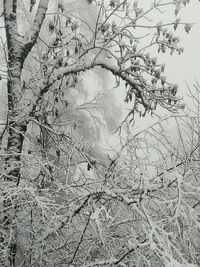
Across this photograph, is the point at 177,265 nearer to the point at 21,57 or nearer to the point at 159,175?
the point at 159,175

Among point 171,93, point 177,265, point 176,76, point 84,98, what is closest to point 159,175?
point 177,265

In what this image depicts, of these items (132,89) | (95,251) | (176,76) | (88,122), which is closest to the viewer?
(95,251)

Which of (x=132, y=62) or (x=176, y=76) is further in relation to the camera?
(x=176, y=76)

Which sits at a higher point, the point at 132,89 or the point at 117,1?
the point at 117,1

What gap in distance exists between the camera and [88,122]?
51.3 feet

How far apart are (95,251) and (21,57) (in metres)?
3.22

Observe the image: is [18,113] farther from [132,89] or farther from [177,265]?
[177,265]

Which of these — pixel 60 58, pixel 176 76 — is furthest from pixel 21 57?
pixel 176 76

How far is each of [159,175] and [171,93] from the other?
247 centimetres

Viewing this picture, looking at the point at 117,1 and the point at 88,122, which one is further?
the point at 88,122

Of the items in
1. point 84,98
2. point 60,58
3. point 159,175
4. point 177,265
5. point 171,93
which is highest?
point 84,98

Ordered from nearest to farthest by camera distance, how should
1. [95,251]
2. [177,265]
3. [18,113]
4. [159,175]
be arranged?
[177,265] → [159,175] → [95,251] → [18,113]

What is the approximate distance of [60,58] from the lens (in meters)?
6.28

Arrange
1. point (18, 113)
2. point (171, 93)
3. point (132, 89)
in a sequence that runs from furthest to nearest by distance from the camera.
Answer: point (132, 89) → point (171, 93) → point (18, 113)
